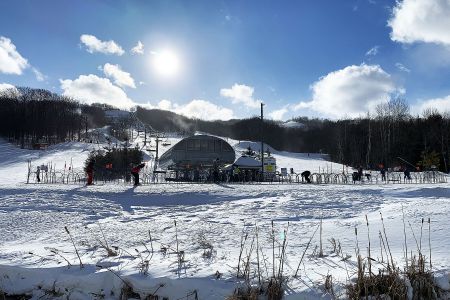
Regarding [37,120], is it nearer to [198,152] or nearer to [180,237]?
[198,152]

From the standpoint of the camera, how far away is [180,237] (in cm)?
810

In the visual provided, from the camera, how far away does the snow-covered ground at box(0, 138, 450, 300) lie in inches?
210

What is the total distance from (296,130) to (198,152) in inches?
2934

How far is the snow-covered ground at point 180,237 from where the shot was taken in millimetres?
5322

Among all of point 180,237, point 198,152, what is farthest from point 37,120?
point 180,237

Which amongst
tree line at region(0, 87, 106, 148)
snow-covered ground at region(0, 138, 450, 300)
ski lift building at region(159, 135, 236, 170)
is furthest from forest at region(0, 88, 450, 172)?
snow-covered ground at region(0, 138, 450, 300)

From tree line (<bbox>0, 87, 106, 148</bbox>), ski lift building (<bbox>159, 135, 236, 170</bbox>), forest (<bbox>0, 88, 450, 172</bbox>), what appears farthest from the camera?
tree line (<bbox>0, 87, 106, 148</bbox>)

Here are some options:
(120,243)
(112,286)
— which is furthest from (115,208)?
(112,286)

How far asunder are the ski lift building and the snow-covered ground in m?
26.7

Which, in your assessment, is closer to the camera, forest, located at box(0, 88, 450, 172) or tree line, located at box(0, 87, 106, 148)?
forest, located at box(0, 88, 450, 172)

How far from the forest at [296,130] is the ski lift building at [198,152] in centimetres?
868

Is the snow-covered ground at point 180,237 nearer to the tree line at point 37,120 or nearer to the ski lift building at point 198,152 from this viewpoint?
the ski lift building at point 198,152

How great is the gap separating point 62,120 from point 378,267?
326 feet

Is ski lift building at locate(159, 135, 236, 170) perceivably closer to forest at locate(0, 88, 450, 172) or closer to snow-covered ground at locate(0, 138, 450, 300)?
forest at locate(0, 88, 450, 172)
